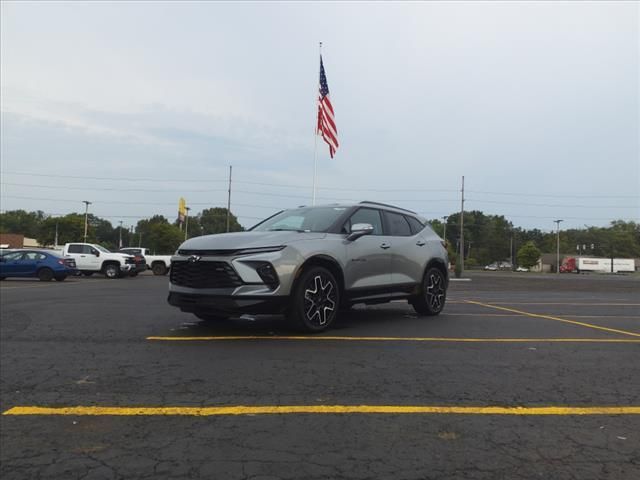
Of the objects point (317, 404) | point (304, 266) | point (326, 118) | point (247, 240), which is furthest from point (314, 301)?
point (326, 118)

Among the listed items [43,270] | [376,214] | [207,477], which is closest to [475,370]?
[207,477]

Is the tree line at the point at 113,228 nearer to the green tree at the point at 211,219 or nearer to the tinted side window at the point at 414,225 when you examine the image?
the green tree at the point at 211,219

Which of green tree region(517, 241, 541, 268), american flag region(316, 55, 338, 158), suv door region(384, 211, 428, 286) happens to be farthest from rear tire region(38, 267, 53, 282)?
green tree region(517, 241, 541, 268)

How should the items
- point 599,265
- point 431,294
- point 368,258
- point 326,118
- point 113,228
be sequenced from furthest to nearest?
point 113,228 → point 599,265 → point 326,118 → point 431,294 → point 368,258

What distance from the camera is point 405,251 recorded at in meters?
7.79

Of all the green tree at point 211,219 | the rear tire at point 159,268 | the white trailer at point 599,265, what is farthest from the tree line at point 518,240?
the rear tire at point 159,268

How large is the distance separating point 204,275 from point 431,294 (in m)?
3.93

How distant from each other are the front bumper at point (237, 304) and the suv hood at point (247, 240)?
1.93ft

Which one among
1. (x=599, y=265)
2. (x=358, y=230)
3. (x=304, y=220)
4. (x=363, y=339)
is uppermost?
(x=304, y=220)

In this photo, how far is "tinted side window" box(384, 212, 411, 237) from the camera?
7895 mm

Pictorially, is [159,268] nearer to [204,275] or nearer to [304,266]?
[204,275]

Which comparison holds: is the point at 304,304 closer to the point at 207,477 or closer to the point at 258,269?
the point at 258,269

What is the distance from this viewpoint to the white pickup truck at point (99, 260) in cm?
2662

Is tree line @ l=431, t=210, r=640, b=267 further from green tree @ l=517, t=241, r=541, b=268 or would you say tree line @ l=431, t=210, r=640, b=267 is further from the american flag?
the american flag
